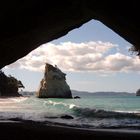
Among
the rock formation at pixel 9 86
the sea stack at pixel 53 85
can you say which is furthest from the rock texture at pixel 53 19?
the rock formation at pixel 9 86

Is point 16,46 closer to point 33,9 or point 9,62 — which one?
point 9,62

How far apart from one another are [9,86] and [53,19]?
95931 millimetres

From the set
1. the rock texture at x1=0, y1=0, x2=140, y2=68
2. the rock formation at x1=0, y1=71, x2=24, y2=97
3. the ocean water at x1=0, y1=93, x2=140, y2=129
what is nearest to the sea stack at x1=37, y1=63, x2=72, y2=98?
the rock formation at x1=0, y1=71, x2=24, y2=97

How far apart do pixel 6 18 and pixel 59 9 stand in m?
1.61

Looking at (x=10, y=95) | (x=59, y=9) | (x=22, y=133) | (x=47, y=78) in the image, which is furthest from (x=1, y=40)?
(x=10, y=95)

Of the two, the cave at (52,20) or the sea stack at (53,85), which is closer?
the cave at (52,20)

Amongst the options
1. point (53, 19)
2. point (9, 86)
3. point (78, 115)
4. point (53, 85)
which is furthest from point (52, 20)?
point (9, 86)

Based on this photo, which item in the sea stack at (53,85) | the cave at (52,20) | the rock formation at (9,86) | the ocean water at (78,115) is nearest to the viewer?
the cave at (52,20)

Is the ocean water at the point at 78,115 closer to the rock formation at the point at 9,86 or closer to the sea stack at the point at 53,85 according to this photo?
the sea stack at the point at 53,85

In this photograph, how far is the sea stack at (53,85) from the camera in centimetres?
10406

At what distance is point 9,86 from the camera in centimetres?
10838

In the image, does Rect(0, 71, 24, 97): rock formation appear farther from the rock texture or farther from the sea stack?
the rock texture

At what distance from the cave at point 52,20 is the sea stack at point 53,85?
8644 cm

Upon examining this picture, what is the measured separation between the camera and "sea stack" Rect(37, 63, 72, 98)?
341 ft
